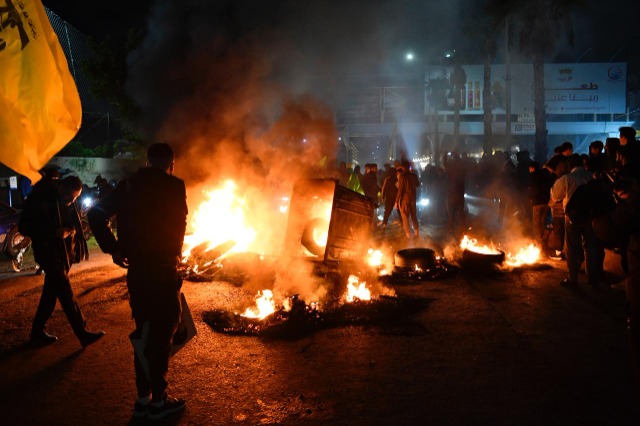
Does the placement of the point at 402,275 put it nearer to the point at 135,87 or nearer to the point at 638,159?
the point at 638,159

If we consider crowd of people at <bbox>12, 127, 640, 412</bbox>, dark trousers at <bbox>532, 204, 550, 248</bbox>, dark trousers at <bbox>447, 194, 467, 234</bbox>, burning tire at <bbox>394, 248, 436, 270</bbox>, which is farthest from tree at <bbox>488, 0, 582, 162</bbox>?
crowd of people at <bbox>12, 127, 640, 412</bbox>

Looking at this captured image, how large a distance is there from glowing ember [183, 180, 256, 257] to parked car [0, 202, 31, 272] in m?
3.10

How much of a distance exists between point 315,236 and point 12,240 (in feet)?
19.5

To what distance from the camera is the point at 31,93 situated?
2848 millimetres

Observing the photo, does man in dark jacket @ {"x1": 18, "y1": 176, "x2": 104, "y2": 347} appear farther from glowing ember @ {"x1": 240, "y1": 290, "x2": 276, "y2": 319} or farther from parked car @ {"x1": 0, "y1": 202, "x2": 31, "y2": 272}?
parked car @ {"x1": 0, "y1": 202, "x2": 31, "y2": 272}

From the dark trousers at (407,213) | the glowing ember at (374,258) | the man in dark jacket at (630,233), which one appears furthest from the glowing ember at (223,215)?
the man in dark jacket at (630,233)

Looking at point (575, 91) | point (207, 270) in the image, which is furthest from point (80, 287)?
point (575, 91)

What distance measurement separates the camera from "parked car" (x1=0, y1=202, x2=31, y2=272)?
8609mm

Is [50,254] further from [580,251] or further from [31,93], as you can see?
[580,251]

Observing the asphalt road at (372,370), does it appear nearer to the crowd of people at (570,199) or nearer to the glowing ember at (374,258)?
the crowd of people at (570,199)

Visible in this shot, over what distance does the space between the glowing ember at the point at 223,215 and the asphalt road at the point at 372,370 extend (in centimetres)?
378

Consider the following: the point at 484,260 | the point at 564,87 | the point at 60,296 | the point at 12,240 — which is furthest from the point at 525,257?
the point at 564,87

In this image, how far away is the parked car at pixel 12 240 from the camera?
28.2 feet

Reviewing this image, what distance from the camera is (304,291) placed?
6.37 meters
